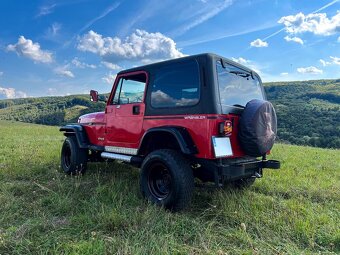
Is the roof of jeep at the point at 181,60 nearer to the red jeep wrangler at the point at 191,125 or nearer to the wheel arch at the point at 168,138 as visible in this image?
the red jeep wrangler at the point at 191,125

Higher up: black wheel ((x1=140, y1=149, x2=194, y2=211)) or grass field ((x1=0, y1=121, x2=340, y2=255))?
black wheel ((x1=140, y1=149, x2=194, y2=211))

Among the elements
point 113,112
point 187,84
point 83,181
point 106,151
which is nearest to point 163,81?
point 187,84

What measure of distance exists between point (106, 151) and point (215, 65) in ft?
9.37

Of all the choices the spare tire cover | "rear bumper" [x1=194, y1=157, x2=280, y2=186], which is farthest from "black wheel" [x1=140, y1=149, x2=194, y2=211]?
the spare tire cover

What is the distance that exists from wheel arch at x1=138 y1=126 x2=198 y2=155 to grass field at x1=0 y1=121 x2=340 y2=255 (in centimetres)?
82

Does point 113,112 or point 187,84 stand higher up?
point 187,84

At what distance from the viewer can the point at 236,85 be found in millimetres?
4516

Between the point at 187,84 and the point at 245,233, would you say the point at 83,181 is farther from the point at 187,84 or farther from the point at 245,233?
the point at 245,233

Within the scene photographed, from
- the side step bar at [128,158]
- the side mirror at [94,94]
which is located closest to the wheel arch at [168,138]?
the side step bar at [128,158]

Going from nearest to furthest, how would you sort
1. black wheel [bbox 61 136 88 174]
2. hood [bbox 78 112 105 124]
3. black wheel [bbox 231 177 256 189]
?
1. black wheel [bbox 231 177 256 189]
2. hood [bbox 78 112 105 124]
3. black wheel [bbox 61 136 88 174]

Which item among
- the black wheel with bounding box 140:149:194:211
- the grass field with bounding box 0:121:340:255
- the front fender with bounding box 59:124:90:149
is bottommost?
the grass field with bounding box 0:121:340:255

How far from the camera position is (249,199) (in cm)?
440

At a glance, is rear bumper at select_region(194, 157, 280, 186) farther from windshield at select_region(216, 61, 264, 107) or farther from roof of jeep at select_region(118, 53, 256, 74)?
roof of jeep at select_region(118, 53, 256, 74)

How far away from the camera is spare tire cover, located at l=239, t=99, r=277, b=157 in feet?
13.0
